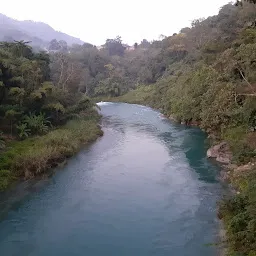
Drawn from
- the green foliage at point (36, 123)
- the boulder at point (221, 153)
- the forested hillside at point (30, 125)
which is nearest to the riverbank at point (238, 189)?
the boulder at point (221, 153)

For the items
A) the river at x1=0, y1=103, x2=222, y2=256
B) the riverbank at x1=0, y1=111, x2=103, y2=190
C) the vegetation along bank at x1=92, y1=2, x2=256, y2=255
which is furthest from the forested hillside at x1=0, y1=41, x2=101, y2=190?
the vegetation along bank at x1=92, y1=2, x2=256, y2=255

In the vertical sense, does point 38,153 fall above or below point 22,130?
below

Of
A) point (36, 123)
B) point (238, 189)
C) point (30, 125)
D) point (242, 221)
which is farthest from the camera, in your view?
point (36, 123)

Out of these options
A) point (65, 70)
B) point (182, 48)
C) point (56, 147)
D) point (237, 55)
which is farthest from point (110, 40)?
point (56, 147)

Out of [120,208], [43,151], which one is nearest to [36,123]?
[43,151]

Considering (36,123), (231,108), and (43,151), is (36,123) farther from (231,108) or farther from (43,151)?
(231,108)

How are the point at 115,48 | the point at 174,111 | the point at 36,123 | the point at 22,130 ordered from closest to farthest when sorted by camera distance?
1. the point at 22,130
2. the point at 36,123
3. the point at 174,111
4. the point at 115,48

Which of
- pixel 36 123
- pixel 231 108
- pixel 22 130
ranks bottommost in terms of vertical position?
pixel 22 130
